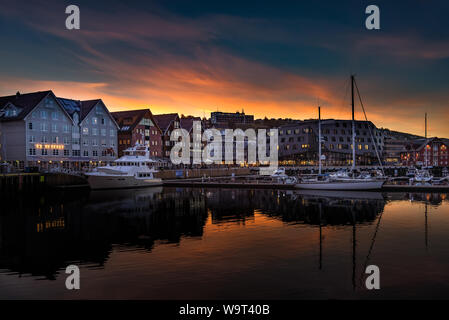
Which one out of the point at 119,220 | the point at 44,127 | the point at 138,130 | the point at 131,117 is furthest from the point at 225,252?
the point at 131,117

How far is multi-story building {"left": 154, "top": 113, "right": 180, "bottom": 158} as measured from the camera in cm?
11238

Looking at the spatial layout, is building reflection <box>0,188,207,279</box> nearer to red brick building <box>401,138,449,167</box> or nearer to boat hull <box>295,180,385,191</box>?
boat hull <box>295,180,385,191</box>

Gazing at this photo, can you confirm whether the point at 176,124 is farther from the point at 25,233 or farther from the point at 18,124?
the point at 25,233

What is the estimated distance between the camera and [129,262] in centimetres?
2002

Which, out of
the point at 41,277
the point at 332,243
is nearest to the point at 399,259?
the point at 332,243

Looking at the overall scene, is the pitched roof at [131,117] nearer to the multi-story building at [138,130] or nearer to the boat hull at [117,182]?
the multi-story building at [138,130]

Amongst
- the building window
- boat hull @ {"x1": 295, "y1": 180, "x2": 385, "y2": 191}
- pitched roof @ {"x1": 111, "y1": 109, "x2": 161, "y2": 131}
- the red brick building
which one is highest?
pitched roof @ {"x1": 111, "y1": 109, "x2": 161, "y2": 131}

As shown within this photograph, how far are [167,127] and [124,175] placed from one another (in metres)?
43.9

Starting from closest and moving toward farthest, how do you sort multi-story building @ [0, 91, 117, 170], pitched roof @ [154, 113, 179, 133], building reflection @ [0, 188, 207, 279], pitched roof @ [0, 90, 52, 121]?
1. building reflection @ [0, 188, 207, 279]
2. multi-story building @ [0, 91, 117, 170]
3. pitched roof @ [0, 90, 52, 121]
4. pitched roof @ [154, 113, 179, 133]

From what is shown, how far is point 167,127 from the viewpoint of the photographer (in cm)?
11212

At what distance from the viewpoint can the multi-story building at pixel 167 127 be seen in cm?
11238

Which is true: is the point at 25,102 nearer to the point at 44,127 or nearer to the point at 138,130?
the point at 44,127

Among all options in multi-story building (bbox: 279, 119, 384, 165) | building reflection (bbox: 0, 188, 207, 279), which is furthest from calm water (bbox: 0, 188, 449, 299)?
multi-story building (bbox: 279, 119, 384, 165)

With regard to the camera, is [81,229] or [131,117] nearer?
[81,229]
